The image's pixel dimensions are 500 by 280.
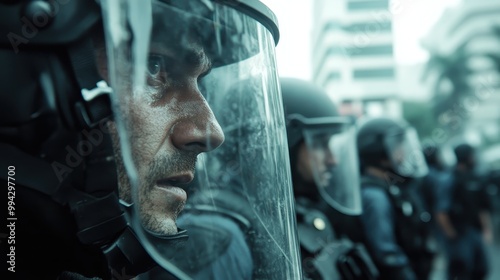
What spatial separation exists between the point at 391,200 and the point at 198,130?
10.5ft

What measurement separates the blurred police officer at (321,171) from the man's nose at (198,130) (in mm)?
1520

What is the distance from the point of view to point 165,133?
0.81 m

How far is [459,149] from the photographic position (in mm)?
5910

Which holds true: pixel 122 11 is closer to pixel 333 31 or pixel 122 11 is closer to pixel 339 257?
pixel 339 257

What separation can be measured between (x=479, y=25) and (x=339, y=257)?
80.0 feet

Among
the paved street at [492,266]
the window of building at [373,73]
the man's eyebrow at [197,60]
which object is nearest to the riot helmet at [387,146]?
the paved street at [492,266]

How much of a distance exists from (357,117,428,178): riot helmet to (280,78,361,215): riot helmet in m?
1.19

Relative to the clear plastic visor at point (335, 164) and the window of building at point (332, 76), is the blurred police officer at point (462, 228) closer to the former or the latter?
the clear plastic visor at point (335, 164)

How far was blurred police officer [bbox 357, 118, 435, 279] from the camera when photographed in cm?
320

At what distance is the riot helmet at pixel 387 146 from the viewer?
397cm

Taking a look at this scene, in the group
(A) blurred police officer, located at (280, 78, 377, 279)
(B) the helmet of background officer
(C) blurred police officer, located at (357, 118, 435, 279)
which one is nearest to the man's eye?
(A) blurred police officer, located at (280, 78, 377, 279)

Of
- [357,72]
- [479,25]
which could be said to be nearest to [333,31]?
[479,25]

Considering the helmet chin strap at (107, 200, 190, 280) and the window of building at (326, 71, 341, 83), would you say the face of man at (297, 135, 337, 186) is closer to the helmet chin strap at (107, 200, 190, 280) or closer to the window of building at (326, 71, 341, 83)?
the helmet chin strap at (107, 200, 190, 280)

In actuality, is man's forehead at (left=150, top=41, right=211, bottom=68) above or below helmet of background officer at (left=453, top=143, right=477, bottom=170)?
above
